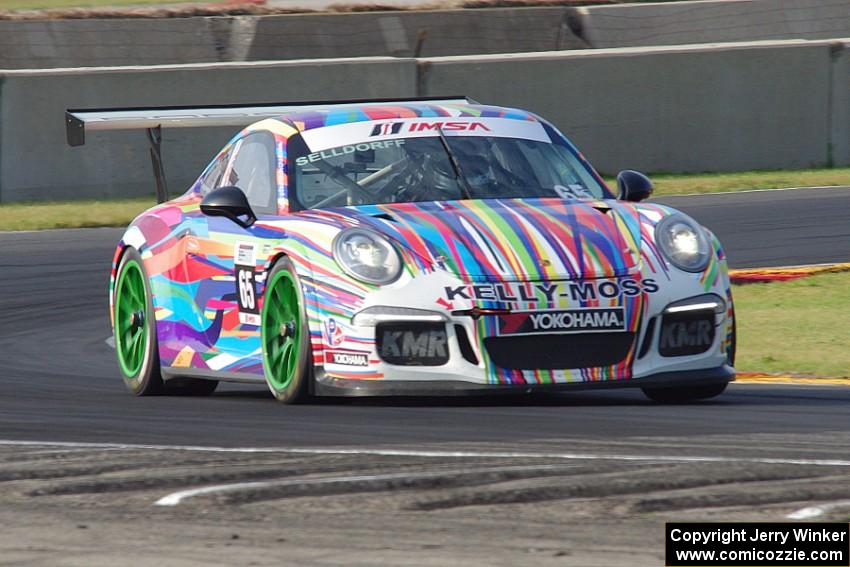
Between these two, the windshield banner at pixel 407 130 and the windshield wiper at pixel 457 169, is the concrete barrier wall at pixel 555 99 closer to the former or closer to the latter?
the windshield banner at pixel 407 130

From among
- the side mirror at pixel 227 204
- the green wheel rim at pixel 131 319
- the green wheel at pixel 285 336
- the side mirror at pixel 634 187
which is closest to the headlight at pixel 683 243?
the side mirror at pixel 634 187

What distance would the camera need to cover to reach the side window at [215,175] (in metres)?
9.26

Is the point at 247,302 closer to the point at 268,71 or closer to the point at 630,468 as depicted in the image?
the point at 630,468

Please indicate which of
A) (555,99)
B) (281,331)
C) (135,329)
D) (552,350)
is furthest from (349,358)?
(555,99)

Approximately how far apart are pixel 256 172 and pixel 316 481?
3.50 m

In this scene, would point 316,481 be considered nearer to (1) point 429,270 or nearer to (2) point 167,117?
(1) point 429,270

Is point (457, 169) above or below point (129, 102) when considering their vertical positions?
above

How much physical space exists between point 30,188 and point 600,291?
11911 millimetres

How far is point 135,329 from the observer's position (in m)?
9.42

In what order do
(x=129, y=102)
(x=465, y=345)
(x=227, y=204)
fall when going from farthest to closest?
(x=129, y=102) < (x=227, y=204) < (x=465, y=345)

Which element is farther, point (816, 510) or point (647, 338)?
point (647, 338)

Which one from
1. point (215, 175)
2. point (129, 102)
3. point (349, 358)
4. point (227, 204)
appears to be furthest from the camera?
point (129, 102)

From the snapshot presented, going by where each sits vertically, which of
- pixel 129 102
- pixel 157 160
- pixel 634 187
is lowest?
pixel 129 102

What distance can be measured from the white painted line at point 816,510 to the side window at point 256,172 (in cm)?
389
